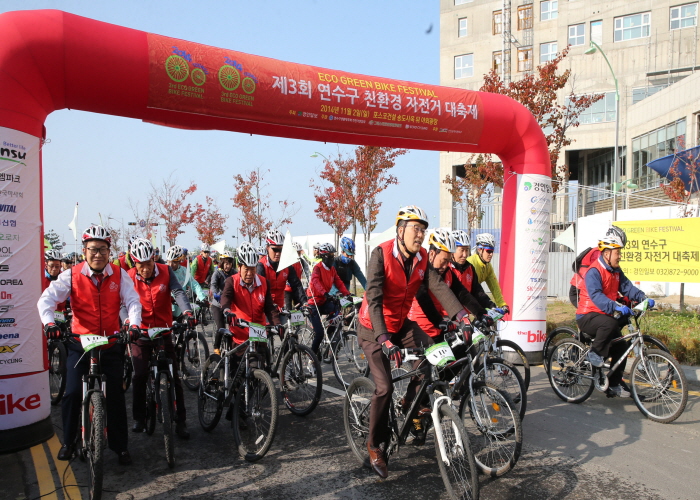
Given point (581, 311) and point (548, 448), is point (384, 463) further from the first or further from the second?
point (581, 311)

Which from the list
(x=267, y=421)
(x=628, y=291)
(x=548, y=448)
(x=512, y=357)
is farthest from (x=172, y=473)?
(x=628, y=291)

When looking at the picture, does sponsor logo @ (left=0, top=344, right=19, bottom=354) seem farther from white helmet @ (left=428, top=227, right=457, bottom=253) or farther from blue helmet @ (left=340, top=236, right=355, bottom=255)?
blue helmet @ (left=340, top=236, right=355, bottom=255)

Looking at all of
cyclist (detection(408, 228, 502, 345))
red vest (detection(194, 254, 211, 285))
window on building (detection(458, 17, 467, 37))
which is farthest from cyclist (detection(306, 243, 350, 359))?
window on building (detection(458, 17, 467, 37))

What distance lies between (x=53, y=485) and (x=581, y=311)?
6.28m

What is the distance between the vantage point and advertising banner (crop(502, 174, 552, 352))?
9.98m

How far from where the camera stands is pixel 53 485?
489 centimetres

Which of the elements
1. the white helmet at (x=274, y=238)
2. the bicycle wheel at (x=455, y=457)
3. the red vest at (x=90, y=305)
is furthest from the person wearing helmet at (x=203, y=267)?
the bicycle wheel at (x=455, y=457)

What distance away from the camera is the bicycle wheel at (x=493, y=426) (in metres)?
4.55

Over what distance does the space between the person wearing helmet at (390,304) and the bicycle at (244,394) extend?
1087 millimetres

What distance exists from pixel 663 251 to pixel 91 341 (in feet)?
36.1

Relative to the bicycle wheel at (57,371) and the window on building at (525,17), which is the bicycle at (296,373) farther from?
the window on building at (525,17)

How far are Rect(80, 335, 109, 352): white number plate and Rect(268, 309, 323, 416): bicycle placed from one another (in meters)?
2.18

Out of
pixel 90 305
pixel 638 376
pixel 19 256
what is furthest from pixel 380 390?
pixel 19 256

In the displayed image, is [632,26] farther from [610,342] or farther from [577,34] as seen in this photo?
[610,342]
